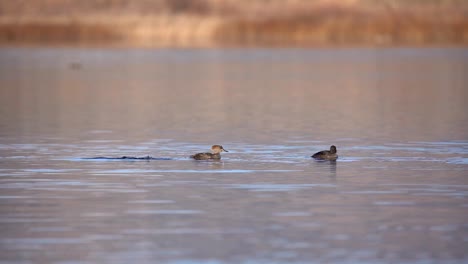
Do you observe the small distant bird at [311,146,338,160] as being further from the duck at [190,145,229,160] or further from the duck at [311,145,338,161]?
the duck at [190,145,229,160]

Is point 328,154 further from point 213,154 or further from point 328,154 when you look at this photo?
point 213,154

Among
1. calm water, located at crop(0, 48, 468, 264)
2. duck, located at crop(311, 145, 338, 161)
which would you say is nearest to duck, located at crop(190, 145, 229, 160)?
calm water, located at crop(0, 48, 468, 264)

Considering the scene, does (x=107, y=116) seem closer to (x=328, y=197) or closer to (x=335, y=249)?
(x=328, y=197)

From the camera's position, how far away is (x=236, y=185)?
64.3 feet

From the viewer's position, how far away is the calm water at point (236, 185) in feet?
48.6

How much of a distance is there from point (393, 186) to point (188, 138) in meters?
9.09

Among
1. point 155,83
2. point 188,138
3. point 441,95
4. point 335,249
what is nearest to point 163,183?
point 335,249

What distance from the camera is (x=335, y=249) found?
48.0 ft

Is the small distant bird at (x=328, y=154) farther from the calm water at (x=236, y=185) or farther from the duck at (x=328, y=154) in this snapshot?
the calm water at (x=236, y=185)

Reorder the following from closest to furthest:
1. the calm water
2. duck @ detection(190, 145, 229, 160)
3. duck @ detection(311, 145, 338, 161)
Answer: the calm water
duck @ detection(311, 145, 338, 161)
duck @ detection(190, 145, 229, 160)

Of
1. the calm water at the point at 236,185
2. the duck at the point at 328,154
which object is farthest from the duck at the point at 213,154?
the duck at the point at 328,154

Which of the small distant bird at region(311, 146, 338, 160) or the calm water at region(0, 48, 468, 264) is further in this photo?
the small distant bird at region(311, 146, 338, 160)

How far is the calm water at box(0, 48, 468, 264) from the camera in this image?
583 inches

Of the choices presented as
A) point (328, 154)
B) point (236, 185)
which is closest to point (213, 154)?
point (328, 154)
